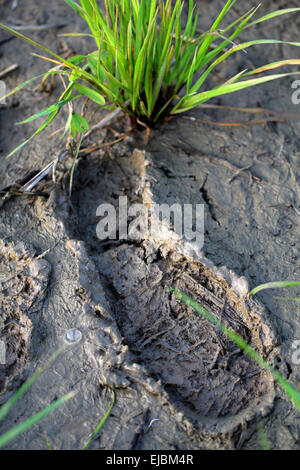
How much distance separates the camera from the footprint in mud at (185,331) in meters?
1.34

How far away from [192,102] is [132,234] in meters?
0.57

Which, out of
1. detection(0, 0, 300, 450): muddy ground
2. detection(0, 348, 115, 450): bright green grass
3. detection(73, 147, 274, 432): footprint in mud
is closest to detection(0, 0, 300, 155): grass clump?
detection(0, 0, 300, 450): muddy ground

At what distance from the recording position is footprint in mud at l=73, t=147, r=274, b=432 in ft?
4.39

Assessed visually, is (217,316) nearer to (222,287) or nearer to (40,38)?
(222,287)

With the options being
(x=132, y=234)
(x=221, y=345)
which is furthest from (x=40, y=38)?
(x=221, y=345)
